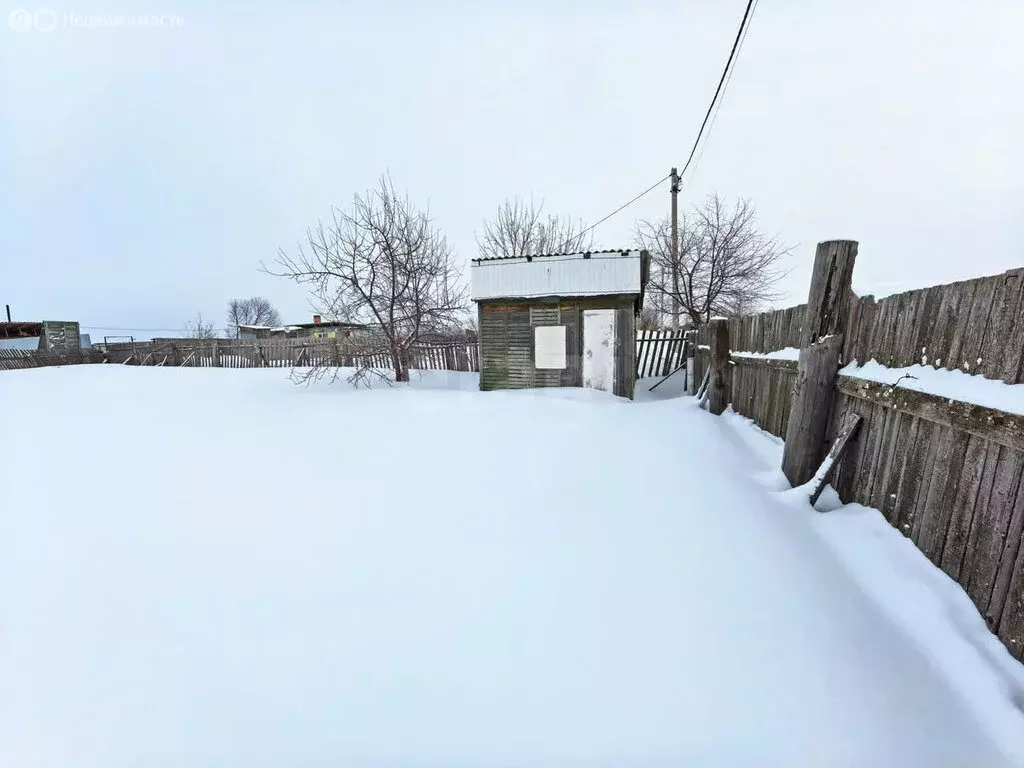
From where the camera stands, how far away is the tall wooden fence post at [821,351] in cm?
308

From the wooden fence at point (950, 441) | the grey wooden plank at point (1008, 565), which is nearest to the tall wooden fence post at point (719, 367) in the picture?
the wooden fence at point (950, 441)

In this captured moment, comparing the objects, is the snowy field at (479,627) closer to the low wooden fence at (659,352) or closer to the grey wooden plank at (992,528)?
the grey wooden plank at (992,528)

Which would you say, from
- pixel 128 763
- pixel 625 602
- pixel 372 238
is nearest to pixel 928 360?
pixel 625 602

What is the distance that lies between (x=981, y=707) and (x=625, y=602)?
4.02 ft

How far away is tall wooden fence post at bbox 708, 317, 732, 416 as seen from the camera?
658 cm

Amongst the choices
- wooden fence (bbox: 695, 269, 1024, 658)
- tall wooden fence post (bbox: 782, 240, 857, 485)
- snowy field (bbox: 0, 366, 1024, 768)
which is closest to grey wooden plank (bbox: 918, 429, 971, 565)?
wooden fence (bbox: 695, 269, 1024, 658)

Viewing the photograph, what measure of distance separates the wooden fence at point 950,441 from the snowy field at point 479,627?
0.15 m

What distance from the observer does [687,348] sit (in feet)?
35.7

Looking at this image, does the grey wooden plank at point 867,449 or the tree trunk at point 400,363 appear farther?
the tree trunk at point 400,363

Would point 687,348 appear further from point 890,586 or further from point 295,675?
point 295,675

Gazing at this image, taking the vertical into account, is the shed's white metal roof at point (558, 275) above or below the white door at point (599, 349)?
above

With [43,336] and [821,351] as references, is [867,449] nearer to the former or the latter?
[821,351]

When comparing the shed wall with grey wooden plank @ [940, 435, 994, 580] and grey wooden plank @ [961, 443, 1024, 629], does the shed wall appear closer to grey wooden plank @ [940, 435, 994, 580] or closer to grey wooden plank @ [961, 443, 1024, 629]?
grey wooden plank @ [940, 435, 994, 580]

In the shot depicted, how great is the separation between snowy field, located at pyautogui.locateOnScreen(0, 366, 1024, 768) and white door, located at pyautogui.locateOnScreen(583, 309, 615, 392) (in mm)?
6089
